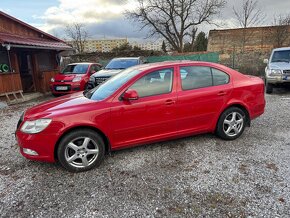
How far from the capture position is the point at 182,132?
3859 millimetres

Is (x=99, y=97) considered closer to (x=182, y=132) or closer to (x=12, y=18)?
(x=182, y=132)

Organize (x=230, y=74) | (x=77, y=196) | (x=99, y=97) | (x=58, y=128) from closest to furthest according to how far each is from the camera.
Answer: (x=77, y=196), (x=58, y=128), (x=99, y=97), (x=230, y=74)

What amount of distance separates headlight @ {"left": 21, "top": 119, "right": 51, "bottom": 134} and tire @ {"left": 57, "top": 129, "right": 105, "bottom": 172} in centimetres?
32

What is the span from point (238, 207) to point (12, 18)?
43.0 ft

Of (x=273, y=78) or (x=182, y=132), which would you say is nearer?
(x=182, y=132)

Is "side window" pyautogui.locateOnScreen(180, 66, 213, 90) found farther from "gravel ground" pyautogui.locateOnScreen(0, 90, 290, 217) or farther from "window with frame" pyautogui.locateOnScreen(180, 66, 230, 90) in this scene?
"gravel ground" pyautogui.locateOnScreen(0, 90, 290, 217)

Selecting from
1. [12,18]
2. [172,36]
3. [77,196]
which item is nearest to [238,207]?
[77,196]

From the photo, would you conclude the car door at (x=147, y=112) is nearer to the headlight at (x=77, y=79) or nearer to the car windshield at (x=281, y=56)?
the headlight at (x=77, y=79)

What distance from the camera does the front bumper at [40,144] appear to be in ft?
10.1

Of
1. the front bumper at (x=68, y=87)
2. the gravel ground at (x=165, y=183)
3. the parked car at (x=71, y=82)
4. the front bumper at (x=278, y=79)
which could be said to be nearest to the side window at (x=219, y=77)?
the gravel ground at (x=165, y=183)

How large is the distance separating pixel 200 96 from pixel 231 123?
2.96ft

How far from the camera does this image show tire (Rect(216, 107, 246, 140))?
411 cm

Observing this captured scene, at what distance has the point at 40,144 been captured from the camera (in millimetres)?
3094

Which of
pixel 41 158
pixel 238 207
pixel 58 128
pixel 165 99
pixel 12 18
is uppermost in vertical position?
pixel 12 18
